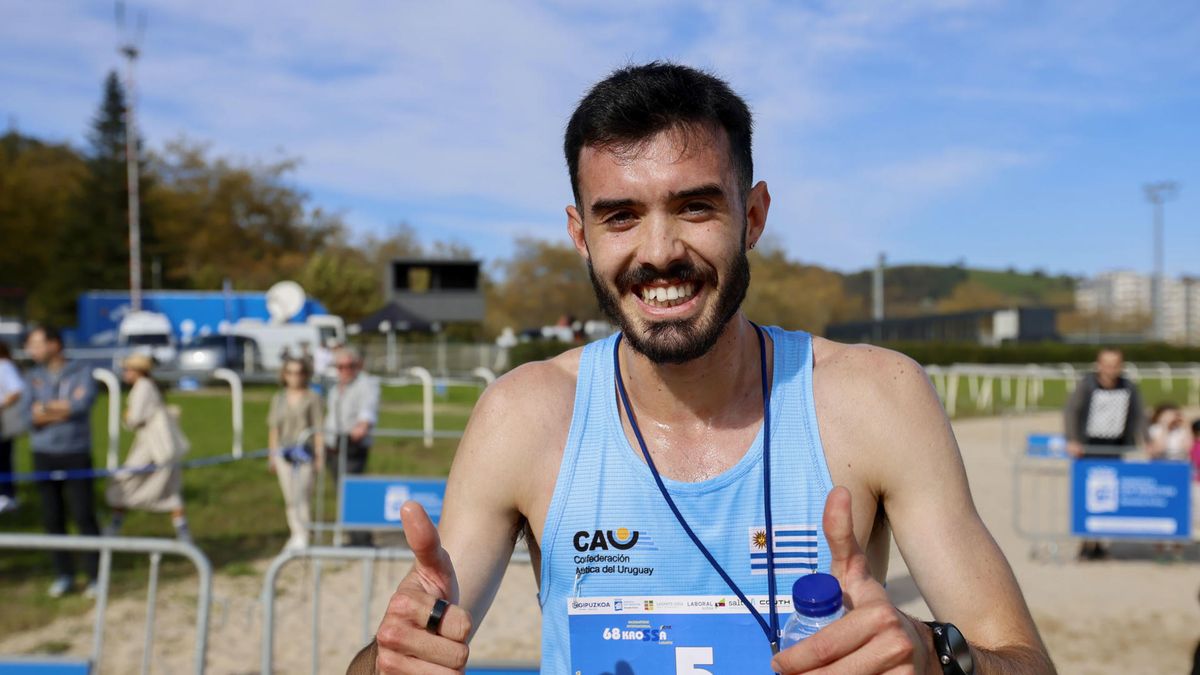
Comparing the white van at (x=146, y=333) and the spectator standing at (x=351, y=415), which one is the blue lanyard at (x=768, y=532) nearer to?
the spectator standing at (x=351, y=415)

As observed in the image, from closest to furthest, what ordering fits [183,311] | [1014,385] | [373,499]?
[373,499]
[1014,385]
[183,311]

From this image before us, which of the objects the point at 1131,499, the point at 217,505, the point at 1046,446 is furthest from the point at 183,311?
the point at 1131,499

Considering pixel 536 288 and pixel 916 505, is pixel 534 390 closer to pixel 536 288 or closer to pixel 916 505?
pixel 916 505

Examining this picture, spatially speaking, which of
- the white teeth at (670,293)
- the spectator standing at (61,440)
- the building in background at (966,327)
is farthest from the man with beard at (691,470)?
the building in background at (966,327)

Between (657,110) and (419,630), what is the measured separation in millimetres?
1128

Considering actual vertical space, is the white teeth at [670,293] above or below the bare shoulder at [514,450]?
above

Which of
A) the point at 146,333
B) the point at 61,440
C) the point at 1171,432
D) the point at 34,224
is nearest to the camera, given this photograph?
the point at 61,440

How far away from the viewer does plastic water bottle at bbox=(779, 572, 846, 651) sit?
141 cm

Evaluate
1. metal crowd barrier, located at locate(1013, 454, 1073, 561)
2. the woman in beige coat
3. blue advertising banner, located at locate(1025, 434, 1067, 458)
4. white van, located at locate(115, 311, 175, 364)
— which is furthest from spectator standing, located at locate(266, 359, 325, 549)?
white van, located at locate(115, 311, 175, 364)

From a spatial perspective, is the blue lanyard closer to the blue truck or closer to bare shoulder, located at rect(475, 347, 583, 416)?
bare shoulder, located at rect(475, 347, 583, 416)

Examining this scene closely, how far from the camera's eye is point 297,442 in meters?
9.09

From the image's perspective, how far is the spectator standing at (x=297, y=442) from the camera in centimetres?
864

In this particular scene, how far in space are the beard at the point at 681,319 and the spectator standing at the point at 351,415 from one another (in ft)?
23.7

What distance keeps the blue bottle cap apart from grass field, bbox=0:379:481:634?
6.53 meters
